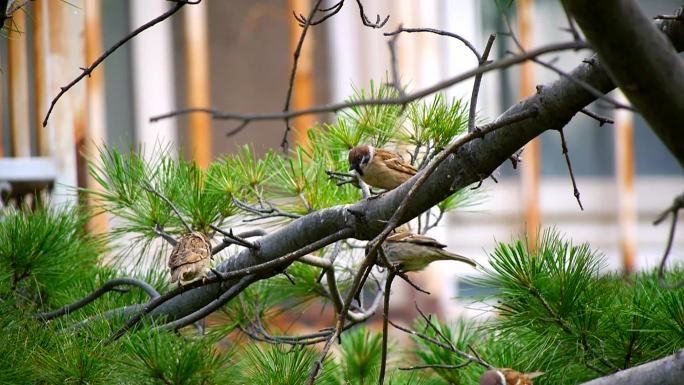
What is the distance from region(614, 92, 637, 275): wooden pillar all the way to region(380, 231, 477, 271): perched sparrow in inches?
98.3

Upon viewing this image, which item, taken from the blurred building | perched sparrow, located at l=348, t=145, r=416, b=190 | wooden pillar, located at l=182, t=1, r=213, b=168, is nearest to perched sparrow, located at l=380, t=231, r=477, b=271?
perched sparrow, located at l=348, t=145, r=416, b=190

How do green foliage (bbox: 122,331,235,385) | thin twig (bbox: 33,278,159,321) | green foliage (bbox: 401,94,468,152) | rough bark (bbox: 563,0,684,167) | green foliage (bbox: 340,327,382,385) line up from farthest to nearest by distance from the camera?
green foliage (bbox: 340,327,382,385) → green foliage (bbox: 401,94,468,152) → thin twig (bbox: 33,278,159,321) → green foliage (bbox: 122,331,235,385) → rough bark (bbox: 563,0,684,167)

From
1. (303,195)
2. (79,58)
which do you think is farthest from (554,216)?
(303,195)

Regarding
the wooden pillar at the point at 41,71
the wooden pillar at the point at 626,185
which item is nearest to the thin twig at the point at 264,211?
the wooden pillar at the point at 41,71

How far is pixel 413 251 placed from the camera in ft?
6.28

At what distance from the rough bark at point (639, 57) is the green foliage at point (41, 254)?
1035mm

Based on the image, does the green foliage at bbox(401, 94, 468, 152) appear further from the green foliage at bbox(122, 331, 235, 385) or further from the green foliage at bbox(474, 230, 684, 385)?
the green foliage at bbox(122, 331, 235, 385)

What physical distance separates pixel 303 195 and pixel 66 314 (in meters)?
0.48

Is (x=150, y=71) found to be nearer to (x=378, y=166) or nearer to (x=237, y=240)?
(x=378, y=166)

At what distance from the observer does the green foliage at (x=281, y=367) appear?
4.45ft

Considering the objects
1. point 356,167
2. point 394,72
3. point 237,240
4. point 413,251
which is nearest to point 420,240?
point 413,251

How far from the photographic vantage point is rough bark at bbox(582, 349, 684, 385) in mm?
1005

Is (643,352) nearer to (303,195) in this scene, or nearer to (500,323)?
(500,323)

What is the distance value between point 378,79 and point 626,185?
3.94ft
